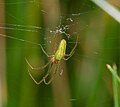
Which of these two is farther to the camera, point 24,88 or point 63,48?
point 24,88

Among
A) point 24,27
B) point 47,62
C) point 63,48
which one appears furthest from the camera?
point 47,62

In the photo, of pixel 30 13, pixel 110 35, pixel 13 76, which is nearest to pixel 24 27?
pixel 30 13

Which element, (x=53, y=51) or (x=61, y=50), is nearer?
(x=61, y=50)

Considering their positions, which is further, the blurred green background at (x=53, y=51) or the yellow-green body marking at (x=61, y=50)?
the blurred green background at (x=53, y=51)

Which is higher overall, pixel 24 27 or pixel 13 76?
pixel 24 27

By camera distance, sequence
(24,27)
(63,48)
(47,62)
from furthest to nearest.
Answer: (47,62) → (24,27) → (63,48)

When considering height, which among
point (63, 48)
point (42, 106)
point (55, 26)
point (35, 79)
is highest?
point (55, 26)

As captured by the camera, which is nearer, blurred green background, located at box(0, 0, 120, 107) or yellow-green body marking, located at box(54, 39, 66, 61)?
yellow-green body marking, located at box(54, 39, 66, 61)

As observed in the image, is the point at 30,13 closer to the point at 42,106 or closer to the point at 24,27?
the point at 24,27
